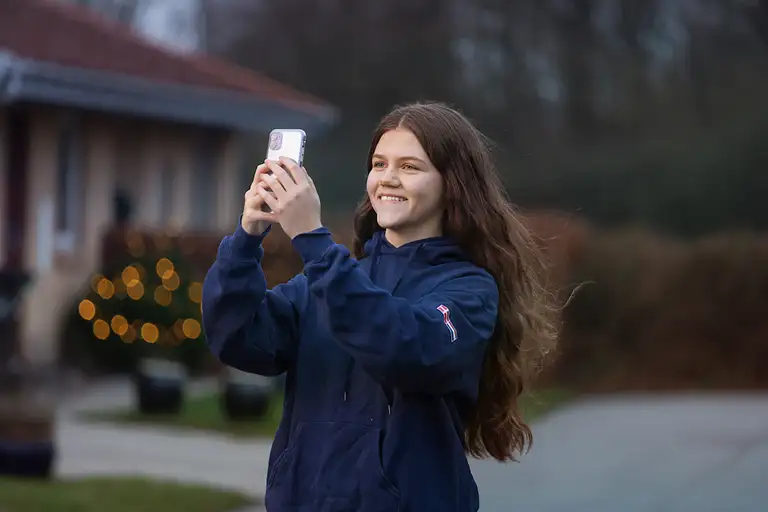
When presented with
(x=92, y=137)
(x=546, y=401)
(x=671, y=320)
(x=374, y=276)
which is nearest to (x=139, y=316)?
(x=92, y=137)

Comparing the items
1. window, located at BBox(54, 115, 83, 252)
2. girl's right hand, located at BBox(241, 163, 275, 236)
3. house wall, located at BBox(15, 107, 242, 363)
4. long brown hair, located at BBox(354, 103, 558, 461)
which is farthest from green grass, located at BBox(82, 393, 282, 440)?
girl's right hand, located at BBox(241, 163, 275, 236)

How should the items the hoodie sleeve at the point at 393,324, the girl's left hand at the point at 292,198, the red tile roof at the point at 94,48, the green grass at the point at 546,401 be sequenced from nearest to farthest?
1. the hoodie sleeve at the point at 393,324
2. the girl's left hand at the point at 292,198
3. the green grass at the point at 546,401
4. the red tile roof at the point at 94,48

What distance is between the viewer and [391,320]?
2799 mm

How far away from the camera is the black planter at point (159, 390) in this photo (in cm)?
1142

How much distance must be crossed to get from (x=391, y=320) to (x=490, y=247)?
0.52 meters

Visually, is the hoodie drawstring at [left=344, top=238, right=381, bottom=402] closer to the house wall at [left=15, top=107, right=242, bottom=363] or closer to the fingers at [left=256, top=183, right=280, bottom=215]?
the fingers at [left=256, top=183, right=280, bottom=215]

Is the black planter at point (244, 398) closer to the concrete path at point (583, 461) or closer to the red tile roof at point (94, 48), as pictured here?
the concrete path at point (583, 461)

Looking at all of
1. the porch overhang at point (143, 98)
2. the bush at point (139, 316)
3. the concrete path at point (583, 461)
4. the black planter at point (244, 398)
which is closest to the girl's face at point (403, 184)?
the concrete path at point (583, 461)

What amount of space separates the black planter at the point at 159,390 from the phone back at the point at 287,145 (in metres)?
8.60

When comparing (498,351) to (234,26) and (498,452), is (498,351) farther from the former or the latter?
(234,26)

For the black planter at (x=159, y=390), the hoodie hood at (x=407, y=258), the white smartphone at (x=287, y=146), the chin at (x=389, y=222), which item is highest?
the white smartphone at (x=287, y=146)

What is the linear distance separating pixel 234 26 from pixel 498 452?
34143mm

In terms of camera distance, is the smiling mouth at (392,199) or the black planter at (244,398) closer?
the smiling mouth at (392,199)

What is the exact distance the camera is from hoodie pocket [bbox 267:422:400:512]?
118 inches
